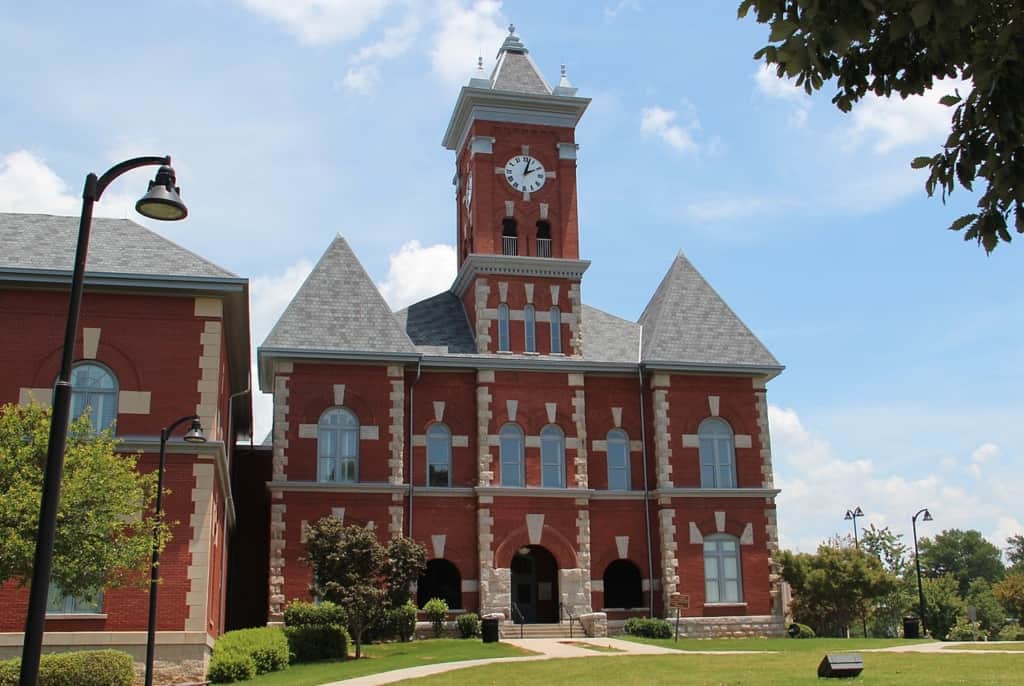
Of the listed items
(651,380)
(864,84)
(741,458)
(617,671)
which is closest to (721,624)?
(741,458)

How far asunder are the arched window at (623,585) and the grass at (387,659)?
Result: 8080 mm

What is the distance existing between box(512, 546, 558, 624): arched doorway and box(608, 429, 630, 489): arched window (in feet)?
12.9

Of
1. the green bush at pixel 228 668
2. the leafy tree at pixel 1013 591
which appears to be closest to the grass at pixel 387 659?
the green bush at pixel 228 668

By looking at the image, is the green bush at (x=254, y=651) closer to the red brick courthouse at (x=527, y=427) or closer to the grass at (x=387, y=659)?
the grass at (x=387, y=659)

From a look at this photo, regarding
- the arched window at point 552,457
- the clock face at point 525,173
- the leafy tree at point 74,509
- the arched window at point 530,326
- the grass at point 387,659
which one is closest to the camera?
the leafy tree at point 74,509

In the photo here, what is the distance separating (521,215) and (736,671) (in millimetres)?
24687

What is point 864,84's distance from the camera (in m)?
8.47

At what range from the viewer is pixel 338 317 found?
4088cm

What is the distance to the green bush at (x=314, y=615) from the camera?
33562 millimetres

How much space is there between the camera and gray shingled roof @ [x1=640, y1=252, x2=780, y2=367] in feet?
142

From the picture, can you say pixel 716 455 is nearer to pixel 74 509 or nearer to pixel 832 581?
pixel 832 581

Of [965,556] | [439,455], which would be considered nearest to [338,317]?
[439,455]

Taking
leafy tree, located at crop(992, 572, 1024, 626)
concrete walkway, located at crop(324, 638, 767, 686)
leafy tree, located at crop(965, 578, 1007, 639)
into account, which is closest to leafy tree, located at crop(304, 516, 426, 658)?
concrete walkway, located at crop(324, 638, 767, 686)

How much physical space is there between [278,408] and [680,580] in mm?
16613
